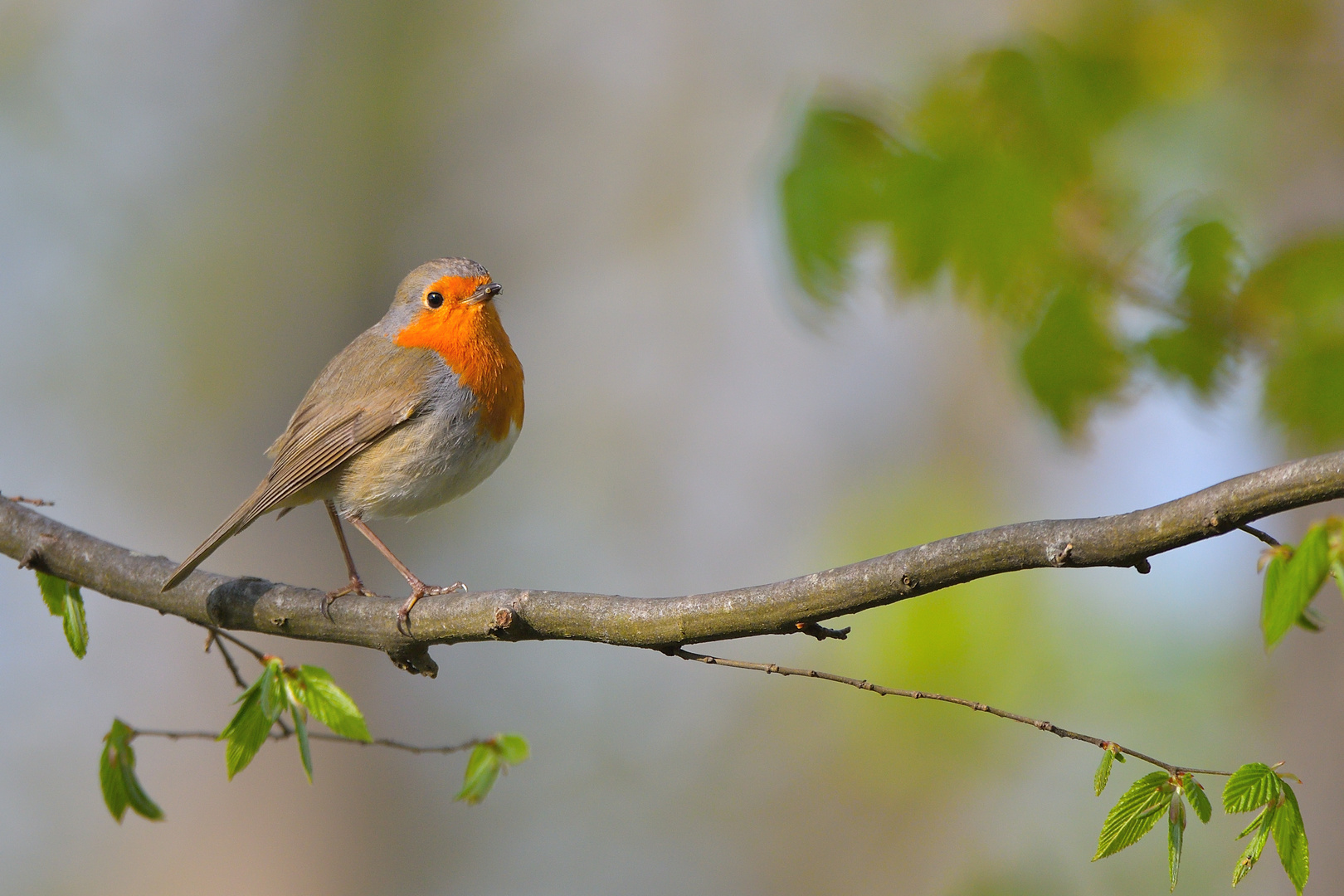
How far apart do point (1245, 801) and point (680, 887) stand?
1040 cm

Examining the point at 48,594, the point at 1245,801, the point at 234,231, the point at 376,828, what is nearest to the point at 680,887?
Answer: the point at 376,828

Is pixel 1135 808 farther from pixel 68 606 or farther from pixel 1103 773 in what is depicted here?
pixel 68 606

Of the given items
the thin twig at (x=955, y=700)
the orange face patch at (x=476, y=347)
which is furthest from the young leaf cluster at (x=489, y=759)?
the orange face patch at (x=476, y=347)

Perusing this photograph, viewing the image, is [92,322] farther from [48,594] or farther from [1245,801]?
[1245,801]

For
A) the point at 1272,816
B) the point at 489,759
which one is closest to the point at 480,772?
the point at 489,759

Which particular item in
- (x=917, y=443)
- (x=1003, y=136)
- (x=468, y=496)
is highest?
(x=917, y=443)

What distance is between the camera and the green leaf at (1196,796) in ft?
5.70

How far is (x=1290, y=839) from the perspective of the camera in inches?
66.8

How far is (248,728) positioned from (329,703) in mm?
201

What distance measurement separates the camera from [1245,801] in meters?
1.68

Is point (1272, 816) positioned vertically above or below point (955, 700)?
below

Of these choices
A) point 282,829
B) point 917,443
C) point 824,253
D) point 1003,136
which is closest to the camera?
point 824,253

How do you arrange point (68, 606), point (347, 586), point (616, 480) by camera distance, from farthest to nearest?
point (616, 480) < point (347, 586) < point (68, 606)

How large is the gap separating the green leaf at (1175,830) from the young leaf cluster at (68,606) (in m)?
2.48
